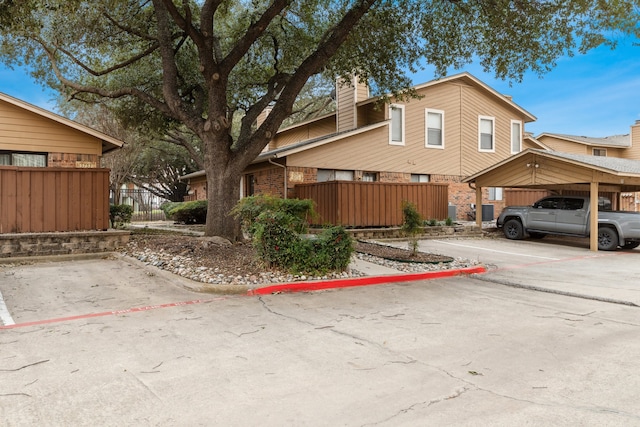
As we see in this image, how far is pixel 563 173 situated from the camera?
49.8ft

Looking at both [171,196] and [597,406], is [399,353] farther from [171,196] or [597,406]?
[171,196]

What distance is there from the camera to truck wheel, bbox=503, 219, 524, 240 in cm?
1697

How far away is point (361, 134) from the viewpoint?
19.4m

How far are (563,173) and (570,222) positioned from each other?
5.91 feet

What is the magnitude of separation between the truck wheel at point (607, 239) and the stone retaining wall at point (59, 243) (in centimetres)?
1497

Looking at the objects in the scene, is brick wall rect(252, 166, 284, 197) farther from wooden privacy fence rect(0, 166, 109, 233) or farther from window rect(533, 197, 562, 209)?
window rect(533, 197, 562, 209)

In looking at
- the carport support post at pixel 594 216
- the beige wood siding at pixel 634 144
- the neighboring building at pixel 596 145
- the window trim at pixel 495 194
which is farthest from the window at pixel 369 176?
the beige wood siding at pixel 634 144

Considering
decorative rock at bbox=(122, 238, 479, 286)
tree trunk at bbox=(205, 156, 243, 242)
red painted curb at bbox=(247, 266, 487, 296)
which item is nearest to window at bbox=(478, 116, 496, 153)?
decorative rock at bbox=(122, 238, 479, 286)

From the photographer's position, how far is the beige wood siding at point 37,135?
13.0m

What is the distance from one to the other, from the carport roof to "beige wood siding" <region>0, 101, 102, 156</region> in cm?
1469

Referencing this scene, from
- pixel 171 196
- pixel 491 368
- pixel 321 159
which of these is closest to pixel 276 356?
pixel 491 368

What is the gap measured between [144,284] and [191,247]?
2392mm

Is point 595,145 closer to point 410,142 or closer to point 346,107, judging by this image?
point 410,142

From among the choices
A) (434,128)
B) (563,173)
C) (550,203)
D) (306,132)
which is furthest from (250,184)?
(563,173)
